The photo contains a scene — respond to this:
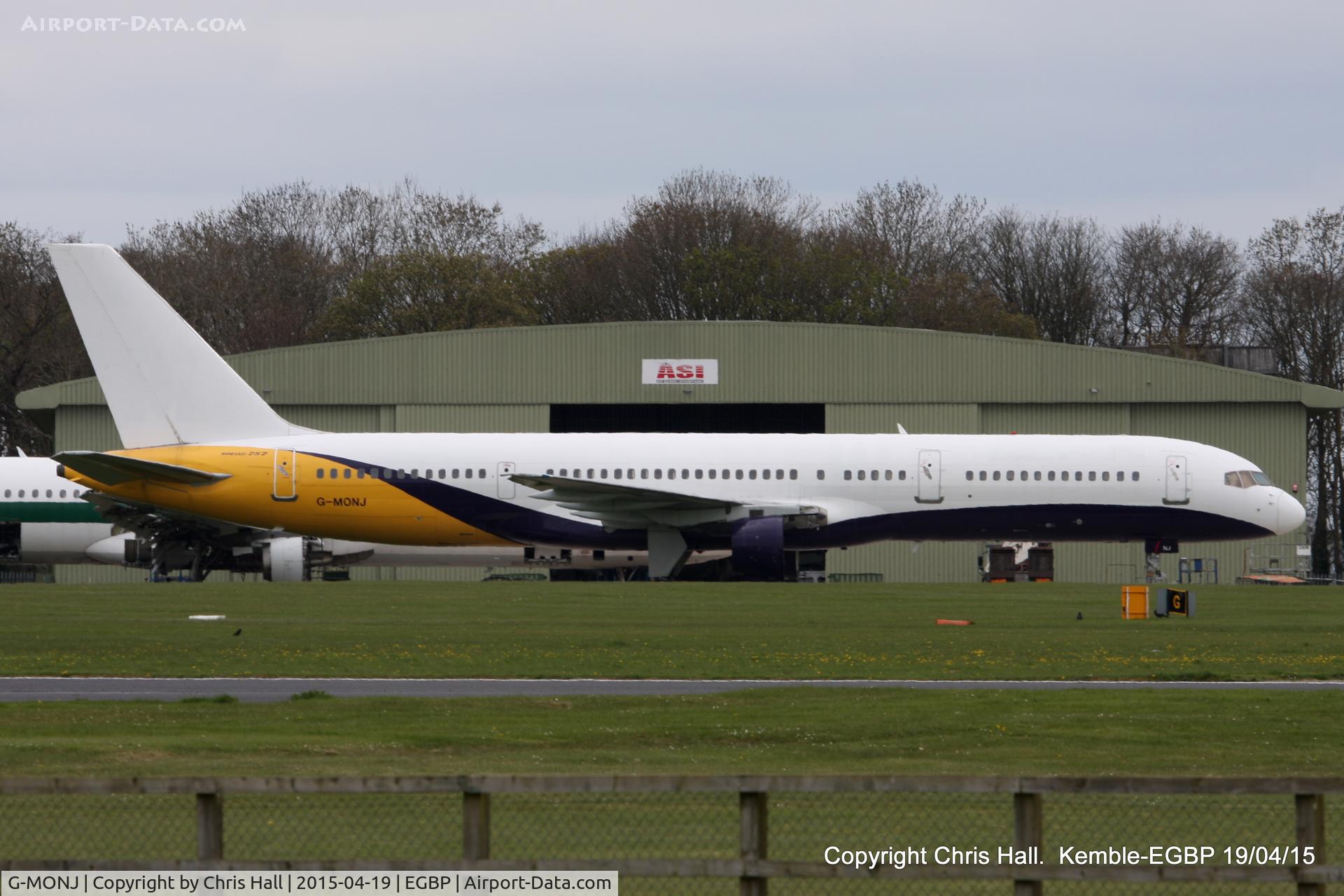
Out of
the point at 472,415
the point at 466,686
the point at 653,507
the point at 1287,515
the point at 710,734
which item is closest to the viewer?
the point at 710,734

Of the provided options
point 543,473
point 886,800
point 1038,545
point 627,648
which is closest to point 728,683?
point 627,648

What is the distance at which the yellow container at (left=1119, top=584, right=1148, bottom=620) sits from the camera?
34781 mm

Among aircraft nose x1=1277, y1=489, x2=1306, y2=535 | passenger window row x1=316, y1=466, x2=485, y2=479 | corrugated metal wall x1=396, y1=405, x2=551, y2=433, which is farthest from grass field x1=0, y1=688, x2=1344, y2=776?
corrugated metal wall x1=396, y1=405, x2=551, y2=433

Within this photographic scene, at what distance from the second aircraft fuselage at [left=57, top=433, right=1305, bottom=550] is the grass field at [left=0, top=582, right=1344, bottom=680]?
5.67 m

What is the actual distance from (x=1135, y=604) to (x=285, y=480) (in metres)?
23.3

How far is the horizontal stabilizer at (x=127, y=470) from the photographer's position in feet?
152

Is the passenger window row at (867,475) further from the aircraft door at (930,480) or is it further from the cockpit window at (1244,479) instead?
the cockpit window at (1244,479)

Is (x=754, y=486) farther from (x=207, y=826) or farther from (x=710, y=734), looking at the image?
(x=207, y=826)

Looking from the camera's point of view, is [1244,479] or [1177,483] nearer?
[1177,483]

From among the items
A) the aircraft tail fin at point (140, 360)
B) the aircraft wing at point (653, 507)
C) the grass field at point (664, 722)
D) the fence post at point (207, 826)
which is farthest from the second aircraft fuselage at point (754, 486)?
the fence post at point (207, 826)

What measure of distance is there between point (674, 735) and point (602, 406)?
51.2m

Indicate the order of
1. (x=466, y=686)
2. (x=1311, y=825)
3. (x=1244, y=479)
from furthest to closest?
(x=1244, y=479) < (x=466, y=686) < (x=1311, y=825)

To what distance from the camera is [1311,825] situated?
971cm

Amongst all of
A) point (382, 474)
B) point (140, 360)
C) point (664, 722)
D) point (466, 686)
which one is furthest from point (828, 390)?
point (664, 722)
